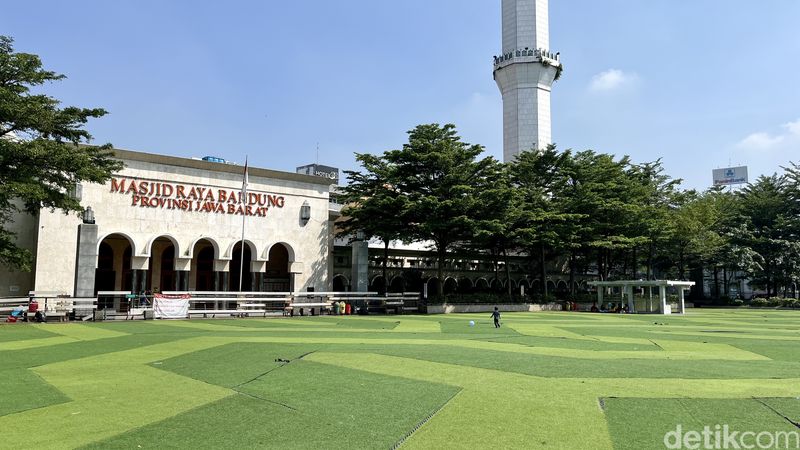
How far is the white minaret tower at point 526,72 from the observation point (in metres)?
79.9

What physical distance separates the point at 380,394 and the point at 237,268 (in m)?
34.6

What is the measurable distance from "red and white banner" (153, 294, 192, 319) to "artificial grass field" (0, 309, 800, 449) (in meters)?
12.7

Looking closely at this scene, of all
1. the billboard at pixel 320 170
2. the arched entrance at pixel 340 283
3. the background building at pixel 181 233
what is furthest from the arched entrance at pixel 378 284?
the billboard at pixel 320 170

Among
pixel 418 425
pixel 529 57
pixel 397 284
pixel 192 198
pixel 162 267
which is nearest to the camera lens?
pixel 418 425

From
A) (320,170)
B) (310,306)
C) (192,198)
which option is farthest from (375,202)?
(320,170)

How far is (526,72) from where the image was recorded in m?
80.2

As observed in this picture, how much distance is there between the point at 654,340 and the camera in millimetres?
18688

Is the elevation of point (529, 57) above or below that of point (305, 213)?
above

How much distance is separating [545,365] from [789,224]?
198 ft

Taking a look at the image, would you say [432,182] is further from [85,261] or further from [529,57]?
[529,57]

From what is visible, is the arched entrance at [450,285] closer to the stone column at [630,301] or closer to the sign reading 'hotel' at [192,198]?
the stone column at [630,301]

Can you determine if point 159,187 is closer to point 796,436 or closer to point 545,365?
point 545,365

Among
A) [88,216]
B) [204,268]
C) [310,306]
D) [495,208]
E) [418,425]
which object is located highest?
[495,208]

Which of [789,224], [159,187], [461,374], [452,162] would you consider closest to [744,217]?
[789,224]
